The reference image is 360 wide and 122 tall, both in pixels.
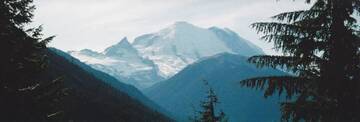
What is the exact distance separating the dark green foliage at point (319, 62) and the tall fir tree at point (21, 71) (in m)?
7.77

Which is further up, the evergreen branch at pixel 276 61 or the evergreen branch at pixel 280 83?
the evergreen branch at pixel 276 61

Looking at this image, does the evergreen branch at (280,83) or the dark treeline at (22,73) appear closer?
the evergreen branch at (280,83)

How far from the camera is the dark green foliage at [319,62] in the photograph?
15.1 metres

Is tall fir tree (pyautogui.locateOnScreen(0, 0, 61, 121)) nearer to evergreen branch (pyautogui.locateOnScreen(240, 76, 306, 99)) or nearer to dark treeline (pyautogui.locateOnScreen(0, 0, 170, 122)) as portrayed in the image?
dark treeline (pyautogui.locateOnScreen(0, 0, 170, 122))

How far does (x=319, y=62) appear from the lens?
15664mm

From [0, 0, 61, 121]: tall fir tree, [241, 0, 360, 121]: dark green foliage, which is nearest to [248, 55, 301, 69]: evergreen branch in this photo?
[241, 0, 360, 121]: dark green foliage

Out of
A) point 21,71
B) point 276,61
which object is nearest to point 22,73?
point 21,71

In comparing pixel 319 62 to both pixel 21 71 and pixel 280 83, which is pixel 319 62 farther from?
pixel 21 71

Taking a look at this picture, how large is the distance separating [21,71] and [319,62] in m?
10.3

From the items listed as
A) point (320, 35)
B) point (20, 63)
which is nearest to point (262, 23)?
point (320, 35)

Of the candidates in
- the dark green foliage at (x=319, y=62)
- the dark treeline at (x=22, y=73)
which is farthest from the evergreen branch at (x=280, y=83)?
the dark treeline at (x=22, y=73)

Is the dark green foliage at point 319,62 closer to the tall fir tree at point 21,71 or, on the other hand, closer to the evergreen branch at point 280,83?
the evergreen branch at point 280,83

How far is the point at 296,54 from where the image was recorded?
15.8 m

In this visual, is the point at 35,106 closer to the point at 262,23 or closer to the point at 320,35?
the point at 262,23
